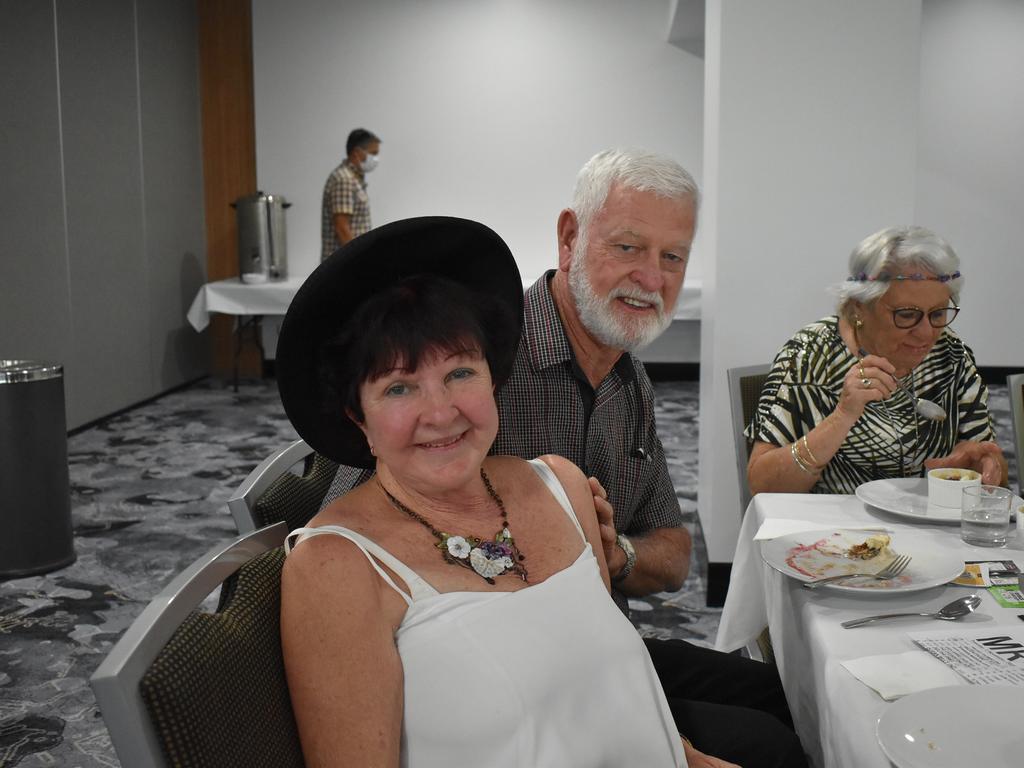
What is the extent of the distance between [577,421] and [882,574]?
23.1 inches

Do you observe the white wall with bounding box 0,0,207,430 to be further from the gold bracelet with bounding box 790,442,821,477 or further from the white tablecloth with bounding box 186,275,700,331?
the gold bracelet with bounding box 790,442,821,477

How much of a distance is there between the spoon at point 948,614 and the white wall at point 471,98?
7274 mm

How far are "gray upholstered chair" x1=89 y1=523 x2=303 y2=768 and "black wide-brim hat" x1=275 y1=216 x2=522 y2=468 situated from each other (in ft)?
0.79

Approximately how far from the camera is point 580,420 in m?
1.89

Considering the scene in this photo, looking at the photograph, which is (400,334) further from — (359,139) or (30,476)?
(359,139)

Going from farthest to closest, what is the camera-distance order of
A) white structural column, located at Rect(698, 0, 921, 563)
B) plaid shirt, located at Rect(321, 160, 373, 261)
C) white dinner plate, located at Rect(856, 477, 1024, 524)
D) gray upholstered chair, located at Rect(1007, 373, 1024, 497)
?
plaid shirt, located at Rect(321, 160, 373, 261) < white structural column, located at Rect(698, 0, 921, 563) < gray upholstered chair, located at Rect(1007, 373, 1024, 497) < white dinner plate, located at Rect(856, 477, 1024, 524)

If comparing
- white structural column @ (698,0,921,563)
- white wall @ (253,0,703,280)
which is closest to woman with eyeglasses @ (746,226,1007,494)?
white structural column @ (698,0,921,563)

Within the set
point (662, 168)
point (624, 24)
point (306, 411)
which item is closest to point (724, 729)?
point (306, 411)

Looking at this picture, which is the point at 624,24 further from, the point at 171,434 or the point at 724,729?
the point at 724,729

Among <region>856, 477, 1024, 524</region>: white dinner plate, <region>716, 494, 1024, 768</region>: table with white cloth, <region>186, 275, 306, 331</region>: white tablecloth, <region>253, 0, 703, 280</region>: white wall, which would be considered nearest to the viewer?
<region>716, 494, 1024, 768</region>: table with white cloth

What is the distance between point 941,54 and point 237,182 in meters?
5.95

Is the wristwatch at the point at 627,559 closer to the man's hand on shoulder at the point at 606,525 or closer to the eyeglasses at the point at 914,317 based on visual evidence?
the man's hand on shoulder at the point at 606,525

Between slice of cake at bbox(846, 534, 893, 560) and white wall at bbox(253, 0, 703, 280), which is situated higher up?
white wall at bbox(253, 0, 703, 280)

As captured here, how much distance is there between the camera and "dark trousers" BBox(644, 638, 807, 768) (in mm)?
1585
